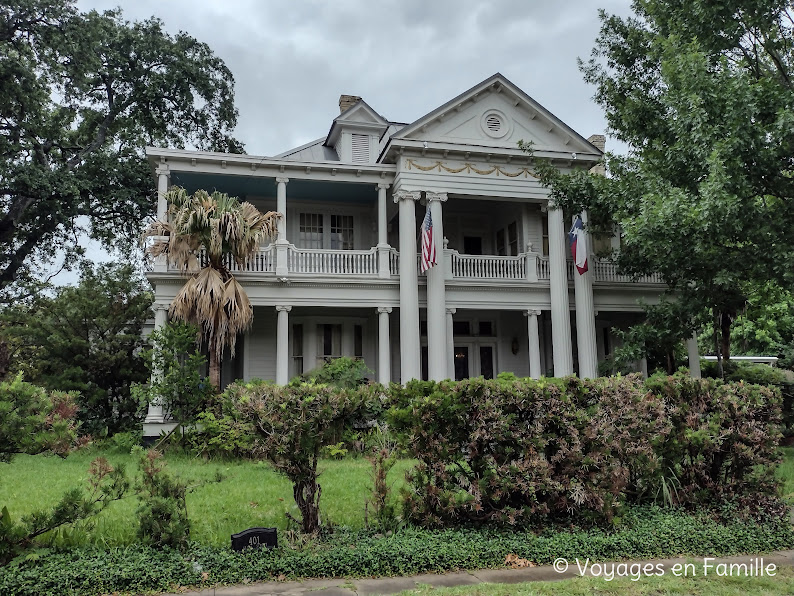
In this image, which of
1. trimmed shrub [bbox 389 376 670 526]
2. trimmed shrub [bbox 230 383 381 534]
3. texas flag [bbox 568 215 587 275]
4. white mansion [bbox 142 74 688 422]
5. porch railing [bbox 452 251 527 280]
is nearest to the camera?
trimmed shrub [bbox 230 383 381 534]

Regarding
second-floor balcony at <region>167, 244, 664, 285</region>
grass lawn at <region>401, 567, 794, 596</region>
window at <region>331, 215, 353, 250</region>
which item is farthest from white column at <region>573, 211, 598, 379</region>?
grass lawn at <region>401, 567, 794, 596</region>

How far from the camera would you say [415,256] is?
17.0 m

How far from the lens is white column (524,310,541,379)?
57.6ft

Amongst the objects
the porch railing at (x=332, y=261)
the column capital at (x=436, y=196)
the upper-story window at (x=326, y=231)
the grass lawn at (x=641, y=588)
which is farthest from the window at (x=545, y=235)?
the grass lawn at (x=641, y=588)

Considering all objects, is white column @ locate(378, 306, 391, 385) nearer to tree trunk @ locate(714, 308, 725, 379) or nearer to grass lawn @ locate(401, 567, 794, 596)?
tree trunk @ locate(714, 308, 725, 379)

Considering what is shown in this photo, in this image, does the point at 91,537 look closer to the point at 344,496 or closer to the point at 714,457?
the point at 344,496

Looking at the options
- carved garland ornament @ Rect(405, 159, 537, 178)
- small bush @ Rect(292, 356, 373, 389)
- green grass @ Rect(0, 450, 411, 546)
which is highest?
carved garland ornament @ Rect(405, 159, 537, 178)

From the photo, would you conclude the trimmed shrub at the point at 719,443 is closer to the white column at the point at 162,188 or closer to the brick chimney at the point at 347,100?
the white column at the point at 162,188

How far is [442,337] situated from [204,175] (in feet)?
25.6

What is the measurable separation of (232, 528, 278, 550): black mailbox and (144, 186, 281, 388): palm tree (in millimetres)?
8698

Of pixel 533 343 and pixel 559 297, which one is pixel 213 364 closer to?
pixel 533 343

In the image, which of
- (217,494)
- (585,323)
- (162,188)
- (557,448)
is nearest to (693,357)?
(585,323)

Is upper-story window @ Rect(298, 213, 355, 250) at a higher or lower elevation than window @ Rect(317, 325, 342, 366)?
higher

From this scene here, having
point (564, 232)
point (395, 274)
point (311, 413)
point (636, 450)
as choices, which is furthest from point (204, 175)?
point (636, 450)
